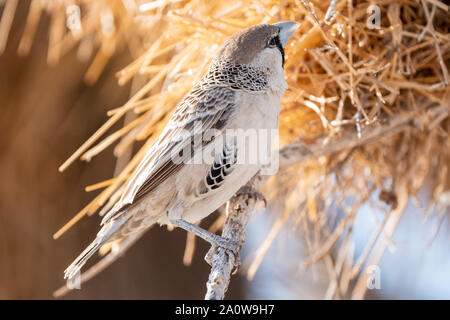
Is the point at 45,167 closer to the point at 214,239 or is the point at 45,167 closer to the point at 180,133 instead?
the point at 180,133

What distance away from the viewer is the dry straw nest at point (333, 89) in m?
1.58

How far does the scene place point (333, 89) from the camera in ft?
5.52

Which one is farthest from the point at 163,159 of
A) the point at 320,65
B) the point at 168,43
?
the point at 320,65

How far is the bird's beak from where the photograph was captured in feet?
5.26

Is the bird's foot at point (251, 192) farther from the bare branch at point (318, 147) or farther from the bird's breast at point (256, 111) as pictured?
the bird's breast at point (256, 111)

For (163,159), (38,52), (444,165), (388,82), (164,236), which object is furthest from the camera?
(164,236)

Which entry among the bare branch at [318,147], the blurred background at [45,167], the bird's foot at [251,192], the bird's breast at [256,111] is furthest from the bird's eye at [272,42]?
the blurred background at [45,167]

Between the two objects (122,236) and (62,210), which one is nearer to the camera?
(122,236)

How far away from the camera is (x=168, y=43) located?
1863 millimetres

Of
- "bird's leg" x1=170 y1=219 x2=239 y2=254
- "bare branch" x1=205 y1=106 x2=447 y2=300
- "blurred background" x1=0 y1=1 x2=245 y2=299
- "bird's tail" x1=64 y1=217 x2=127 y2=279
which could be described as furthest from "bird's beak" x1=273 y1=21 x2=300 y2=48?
"blurred background" x1=0 y1=1 x2=245 y2=299
